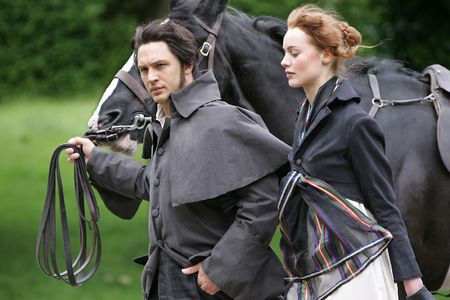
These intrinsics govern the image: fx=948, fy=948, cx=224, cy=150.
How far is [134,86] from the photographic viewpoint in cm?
448

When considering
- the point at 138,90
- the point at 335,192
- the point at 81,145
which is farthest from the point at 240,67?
the point at 335,192

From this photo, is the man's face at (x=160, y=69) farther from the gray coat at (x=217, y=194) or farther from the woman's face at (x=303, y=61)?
the woman's face at (x=303, y=61)

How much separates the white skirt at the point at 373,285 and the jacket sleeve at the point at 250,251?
365 mm

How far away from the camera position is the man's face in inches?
139

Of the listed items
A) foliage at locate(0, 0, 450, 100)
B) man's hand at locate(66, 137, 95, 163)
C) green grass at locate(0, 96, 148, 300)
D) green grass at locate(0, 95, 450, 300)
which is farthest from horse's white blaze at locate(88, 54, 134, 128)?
foliage at locate(0, 0, 450, 100)

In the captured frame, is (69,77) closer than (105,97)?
No

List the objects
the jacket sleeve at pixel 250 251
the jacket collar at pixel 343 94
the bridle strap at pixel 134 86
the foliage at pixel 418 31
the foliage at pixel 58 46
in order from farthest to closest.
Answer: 1. the foliage at pixel 58 46
2. the foliage at pixel 418 31
3. the bridle strap at pixel 134 86
4. the jacket sleeve at pixel 250 251
5. the jacket collar at pixel 343 94

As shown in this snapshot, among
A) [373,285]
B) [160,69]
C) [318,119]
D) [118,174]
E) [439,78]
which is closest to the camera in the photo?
[373,285]

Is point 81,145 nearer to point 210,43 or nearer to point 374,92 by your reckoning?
point 210,43

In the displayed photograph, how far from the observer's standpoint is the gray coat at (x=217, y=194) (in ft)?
11.2

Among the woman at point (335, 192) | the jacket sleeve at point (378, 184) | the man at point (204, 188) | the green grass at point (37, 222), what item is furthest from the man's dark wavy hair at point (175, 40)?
the green grass at point (37, 222)

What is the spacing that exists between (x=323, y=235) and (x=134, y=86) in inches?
62.6

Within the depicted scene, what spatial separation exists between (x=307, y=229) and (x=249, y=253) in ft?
0.86

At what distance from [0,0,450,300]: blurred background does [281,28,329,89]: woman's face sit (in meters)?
1.76
